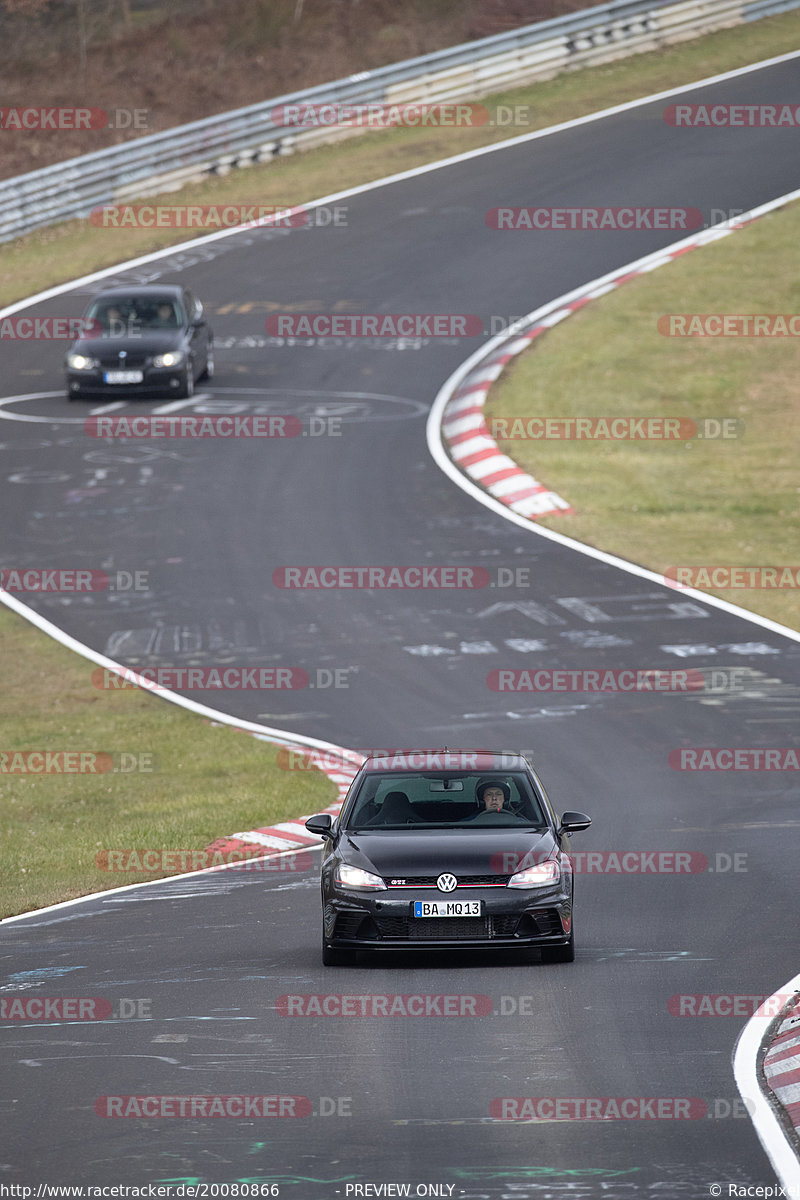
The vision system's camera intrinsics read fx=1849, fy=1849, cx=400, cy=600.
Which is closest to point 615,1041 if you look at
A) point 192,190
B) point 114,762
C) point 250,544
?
point 114,762

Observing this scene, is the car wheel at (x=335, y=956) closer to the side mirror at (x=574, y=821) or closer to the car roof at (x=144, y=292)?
the side mirror at (x=574, y=821)

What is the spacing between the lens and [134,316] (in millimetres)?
32344

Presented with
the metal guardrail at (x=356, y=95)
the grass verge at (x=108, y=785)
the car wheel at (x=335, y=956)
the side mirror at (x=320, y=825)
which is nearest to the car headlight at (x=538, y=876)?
the car wheel at (x=335, y=956)

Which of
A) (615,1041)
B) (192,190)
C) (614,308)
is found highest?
(192,190)

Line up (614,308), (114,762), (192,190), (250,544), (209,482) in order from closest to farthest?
(114,762) < (250,544) < (209,482) < (614,308) < (192,190)

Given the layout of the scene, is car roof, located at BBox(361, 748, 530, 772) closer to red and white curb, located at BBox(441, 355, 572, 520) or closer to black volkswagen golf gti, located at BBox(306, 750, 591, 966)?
black volkswagen golf gti, located at BBox(306, 750, 591, 966)

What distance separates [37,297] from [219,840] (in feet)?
79.7

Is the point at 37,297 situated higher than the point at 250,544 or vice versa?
the point at 37,297

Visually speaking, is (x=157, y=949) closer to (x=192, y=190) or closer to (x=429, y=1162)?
(x=429, y=1162)

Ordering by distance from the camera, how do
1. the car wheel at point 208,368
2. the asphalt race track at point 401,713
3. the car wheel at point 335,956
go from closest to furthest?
the asphalt race track at point 401,713 < the car wheel at point 335,956 < the car wheel at point 208,368

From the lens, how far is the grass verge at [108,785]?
1633 cm

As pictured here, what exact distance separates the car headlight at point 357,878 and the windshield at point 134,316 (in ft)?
72.5

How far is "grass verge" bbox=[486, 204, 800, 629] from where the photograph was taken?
87.9 feet

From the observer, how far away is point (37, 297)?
3881cm
